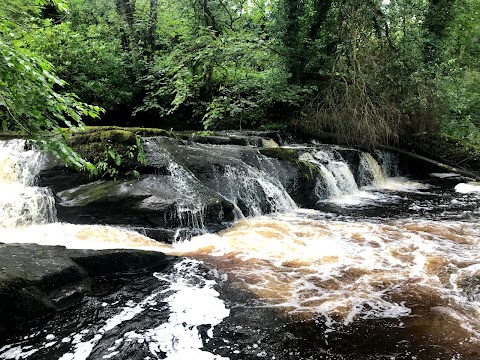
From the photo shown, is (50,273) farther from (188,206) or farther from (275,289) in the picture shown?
(188,206)

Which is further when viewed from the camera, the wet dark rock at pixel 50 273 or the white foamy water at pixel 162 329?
the wet dark rock at pixel 50 273

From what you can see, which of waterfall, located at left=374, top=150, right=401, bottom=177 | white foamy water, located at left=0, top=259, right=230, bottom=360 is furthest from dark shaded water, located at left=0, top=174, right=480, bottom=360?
waterfall, located at left=374, top=150, right=401, bottom=177

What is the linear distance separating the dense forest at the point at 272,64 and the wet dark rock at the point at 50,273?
5.59 metres

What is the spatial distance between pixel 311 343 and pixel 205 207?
147 inches

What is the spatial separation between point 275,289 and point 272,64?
10.7m

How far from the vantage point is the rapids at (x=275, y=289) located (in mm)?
3301

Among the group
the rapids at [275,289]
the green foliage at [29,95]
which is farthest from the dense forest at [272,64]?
the green foliage at [29,95]

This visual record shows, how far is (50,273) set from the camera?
158 inches

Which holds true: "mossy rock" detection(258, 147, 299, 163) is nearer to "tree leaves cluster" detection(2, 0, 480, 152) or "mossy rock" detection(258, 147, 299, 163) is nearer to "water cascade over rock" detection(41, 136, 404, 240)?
"water cascade over rock" detection(41, 136, 404, 240)

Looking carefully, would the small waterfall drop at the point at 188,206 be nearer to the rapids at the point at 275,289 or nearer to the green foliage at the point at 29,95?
the rapids at the point at 275,289

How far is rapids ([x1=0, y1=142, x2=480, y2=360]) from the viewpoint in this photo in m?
3.30

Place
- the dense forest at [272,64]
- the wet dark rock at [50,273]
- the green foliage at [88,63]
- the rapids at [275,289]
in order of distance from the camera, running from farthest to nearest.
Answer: the green foliage at [88,63], the dense forest at [272,64], the wet dark rock at [50,273], the rapids at [275,289]

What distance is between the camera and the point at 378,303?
160 inches

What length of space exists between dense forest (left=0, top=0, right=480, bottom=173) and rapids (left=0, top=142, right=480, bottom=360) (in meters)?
4.32
